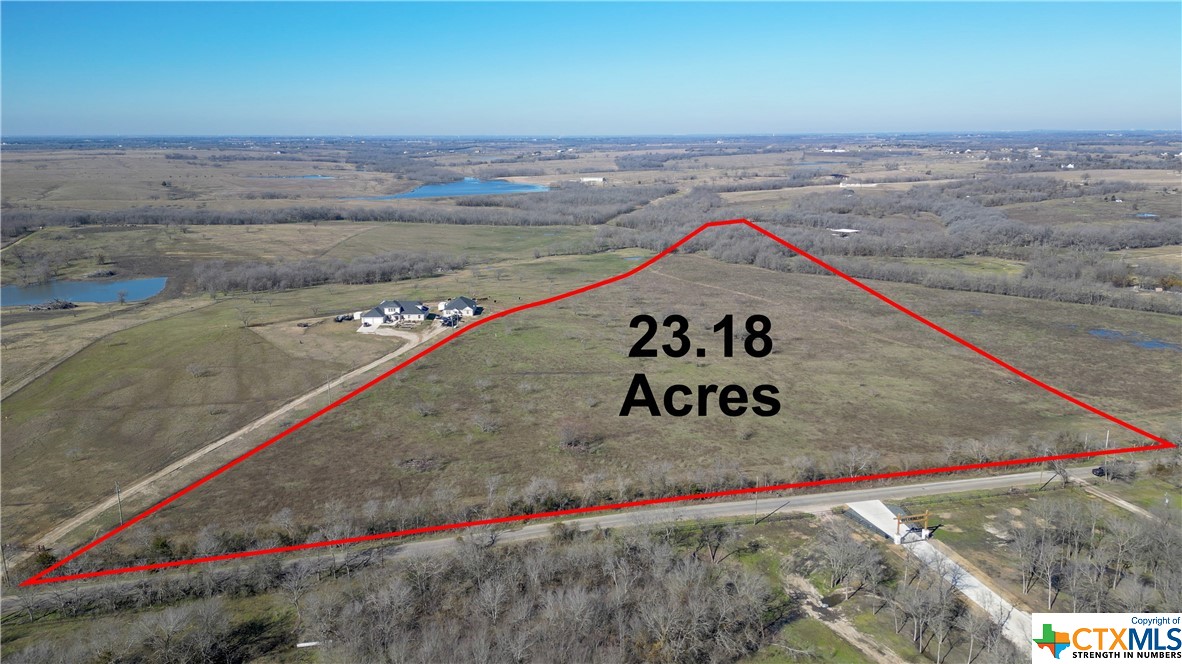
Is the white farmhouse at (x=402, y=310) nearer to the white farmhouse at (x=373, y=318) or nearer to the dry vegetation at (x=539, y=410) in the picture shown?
the white farmhouse at (x=373, y=318)

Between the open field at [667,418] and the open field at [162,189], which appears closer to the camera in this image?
the open field at [667,418]

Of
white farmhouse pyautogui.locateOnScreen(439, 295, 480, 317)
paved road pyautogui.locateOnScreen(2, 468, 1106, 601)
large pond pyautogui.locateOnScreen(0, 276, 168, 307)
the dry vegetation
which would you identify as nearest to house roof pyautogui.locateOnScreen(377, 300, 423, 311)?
white farmhouse pyautogui.locateOnScreen(439, 295, 480, 317)

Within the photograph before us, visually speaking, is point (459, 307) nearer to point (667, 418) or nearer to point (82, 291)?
point (667, 418)

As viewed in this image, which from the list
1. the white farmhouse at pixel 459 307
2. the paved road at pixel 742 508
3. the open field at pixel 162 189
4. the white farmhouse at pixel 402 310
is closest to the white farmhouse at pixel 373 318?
the white farmhouse at pixel 402 310

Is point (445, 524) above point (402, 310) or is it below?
below

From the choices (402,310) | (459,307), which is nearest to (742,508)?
(459,307)

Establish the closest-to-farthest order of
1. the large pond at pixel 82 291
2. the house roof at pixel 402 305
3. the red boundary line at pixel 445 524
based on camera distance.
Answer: the red boundary line at pixel 445 524 < the house roof at pixel 402 305 < the large pond at pixel 82 291
